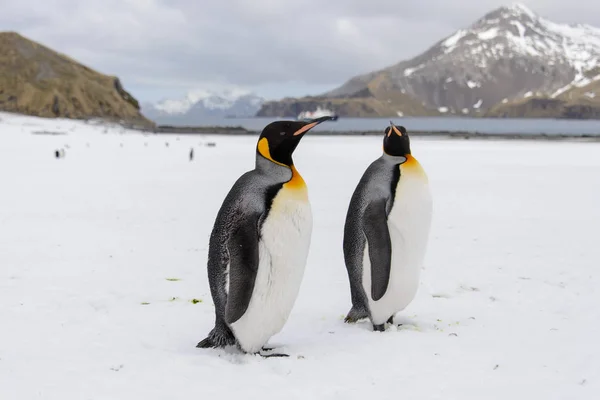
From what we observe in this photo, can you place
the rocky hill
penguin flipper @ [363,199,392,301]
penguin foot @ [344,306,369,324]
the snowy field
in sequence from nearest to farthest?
1. the snowy field
2. penguin flipper @ [363,199,392,301]
3. penguin foot @ [344,306,369,324]
4. the rocky hill

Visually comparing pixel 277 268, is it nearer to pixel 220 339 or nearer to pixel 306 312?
pixel 220 339

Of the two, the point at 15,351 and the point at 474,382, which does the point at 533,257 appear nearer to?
the point at 474,382

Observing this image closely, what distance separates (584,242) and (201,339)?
6098mm

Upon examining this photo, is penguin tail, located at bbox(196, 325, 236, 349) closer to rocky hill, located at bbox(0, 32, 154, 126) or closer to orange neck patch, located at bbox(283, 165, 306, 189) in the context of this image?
orange neck patch, located at bbox(283, 165, 306, 189)

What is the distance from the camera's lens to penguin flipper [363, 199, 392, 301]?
161 inches

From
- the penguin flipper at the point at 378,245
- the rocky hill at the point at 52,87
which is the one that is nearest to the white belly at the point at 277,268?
the penguin flipper at the point at 378,245

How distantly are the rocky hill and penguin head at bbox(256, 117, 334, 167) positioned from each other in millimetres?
68165

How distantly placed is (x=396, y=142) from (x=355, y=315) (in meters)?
1.36

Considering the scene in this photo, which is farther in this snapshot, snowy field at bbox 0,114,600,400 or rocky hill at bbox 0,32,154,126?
rocky hill at bbox 0,32,154,126

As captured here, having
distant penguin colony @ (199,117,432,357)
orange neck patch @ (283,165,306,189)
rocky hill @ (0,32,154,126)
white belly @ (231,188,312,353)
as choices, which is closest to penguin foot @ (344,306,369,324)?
distant penguin colony @ (199,117,432,357)

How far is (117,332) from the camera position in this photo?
4223 mm

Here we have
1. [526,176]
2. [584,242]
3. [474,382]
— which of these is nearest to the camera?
[474,382]

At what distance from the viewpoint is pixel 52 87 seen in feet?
250

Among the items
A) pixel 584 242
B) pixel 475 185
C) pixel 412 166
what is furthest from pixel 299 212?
pixel 475 185
